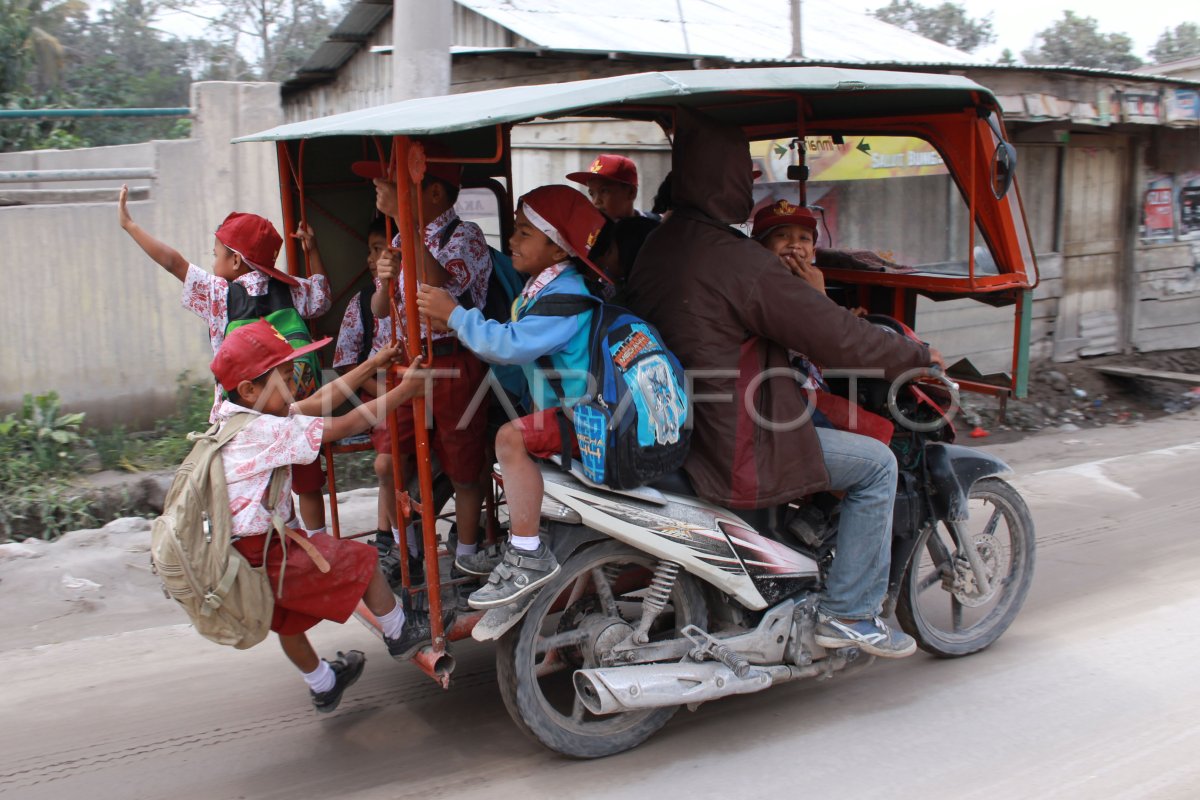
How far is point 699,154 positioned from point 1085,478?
5029 mm

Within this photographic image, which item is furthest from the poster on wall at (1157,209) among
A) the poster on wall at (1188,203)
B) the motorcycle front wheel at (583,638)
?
the motorcycle front wheel at (583,638)

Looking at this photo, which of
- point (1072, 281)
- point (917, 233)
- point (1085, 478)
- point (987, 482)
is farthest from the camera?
point (1072, 281)

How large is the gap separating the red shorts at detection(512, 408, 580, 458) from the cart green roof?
927mm


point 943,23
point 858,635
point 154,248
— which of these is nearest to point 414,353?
point 154,248

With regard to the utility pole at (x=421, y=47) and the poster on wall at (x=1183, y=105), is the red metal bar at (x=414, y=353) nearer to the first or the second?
the utility pole at (x=421, y=47)

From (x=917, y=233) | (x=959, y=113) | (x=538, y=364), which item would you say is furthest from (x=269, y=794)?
(x=917, y=233)

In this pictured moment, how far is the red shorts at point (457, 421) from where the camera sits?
381 cm

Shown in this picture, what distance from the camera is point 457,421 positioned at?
386cm

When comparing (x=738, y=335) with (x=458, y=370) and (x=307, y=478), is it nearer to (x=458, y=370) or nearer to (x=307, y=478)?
(x=458, y=370)

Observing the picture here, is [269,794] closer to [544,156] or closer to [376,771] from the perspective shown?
[376,771]

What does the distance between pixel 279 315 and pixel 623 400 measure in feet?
5.08

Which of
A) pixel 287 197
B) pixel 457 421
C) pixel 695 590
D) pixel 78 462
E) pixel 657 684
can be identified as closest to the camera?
pixel 657 684

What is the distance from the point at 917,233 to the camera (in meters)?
10.1

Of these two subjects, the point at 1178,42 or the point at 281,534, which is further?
the point at 1178,42
